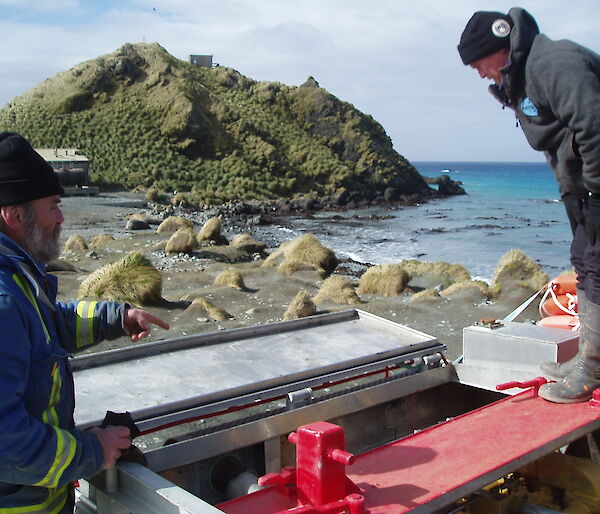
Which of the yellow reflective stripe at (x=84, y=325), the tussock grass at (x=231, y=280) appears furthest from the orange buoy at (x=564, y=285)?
the tussock grass at (x=231, y=280)

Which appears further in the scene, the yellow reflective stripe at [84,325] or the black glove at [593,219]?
the black glove at [593,219]

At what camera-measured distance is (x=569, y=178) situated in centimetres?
324

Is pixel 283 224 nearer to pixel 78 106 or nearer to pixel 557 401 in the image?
pixel 78 106

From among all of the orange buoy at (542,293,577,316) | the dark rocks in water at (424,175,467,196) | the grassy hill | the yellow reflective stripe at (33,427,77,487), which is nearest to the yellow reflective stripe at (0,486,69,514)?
the yellow reflective stripe at (33,427,77,487)

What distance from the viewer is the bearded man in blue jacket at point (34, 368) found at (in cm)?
206

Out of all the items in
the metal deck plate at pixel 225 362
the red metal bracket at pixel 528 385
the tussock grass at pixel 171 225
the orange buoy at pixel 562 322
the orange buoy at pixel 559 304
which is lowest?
the tussock grass at pixel 171 225

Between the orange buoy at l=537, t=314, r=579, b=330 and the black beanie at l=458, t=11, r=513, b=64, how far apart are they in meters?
2.06

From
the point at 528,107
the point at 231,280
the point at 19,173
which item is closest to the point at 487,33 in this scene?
the point at 528,107

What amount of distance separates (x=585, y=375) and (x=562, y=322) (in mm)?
1274

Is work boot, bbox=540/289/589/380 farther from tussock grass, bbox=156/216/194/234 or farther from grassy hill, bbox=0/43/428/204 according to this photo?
grassy hill, bbox=0/43/428/204

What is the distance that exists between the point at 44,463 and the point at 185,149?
61.7 m

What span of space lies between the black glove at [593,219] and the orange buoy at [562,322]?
1.34 meters

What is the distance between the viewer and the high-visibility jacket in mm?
2049

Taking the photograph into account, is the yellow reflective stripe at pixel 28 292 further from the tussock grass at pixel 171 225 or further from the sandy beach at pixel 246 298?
the tussock grass at pixel 171 225
